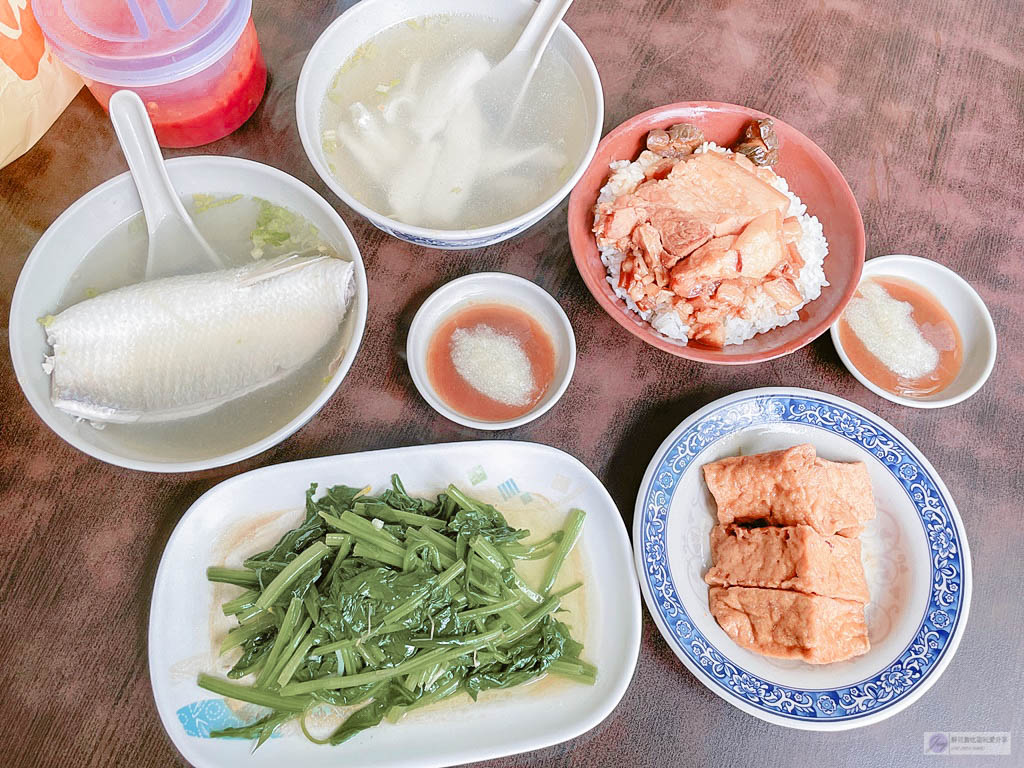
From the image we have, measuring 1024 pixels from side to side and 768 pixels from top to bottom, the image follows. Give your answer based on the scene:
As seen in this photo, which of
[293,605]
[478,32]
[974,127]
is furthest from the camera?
[974,127]

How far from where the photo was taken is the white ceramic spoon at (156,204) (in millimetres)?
1341

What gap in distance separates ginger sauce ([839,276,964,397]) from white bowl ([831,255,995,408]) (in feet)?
0.04

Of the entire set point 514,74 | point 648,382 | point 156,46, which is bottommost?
point 648,382

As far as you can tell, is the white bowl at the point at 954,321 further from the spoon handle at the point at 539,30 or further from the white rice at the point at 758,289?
the spoon handle at the point at 539,30

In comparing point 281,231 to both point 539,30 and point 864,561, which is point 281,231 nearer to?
point 539,30

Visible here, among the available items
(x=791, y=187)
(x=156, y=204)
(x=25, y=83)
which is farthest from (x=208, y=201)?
(x=791, y=187)

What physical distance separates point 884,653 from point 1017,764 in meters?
0.38

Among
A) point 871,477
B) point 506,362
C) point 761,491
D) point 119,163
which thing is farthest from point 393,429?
point 871,477

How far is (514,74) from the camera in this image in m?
1.55

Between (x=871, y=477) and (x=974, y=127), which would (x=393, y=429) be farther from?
(x=974, y=127)

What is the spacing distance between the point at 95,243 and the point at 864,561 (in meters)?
1.67

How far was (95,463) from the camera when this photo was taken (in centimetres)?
143

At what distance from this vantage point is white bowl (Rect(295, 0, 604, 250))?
1357 millimetres

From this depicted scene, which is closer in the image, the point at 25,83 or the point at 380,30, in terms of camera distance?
the point at 25,83
